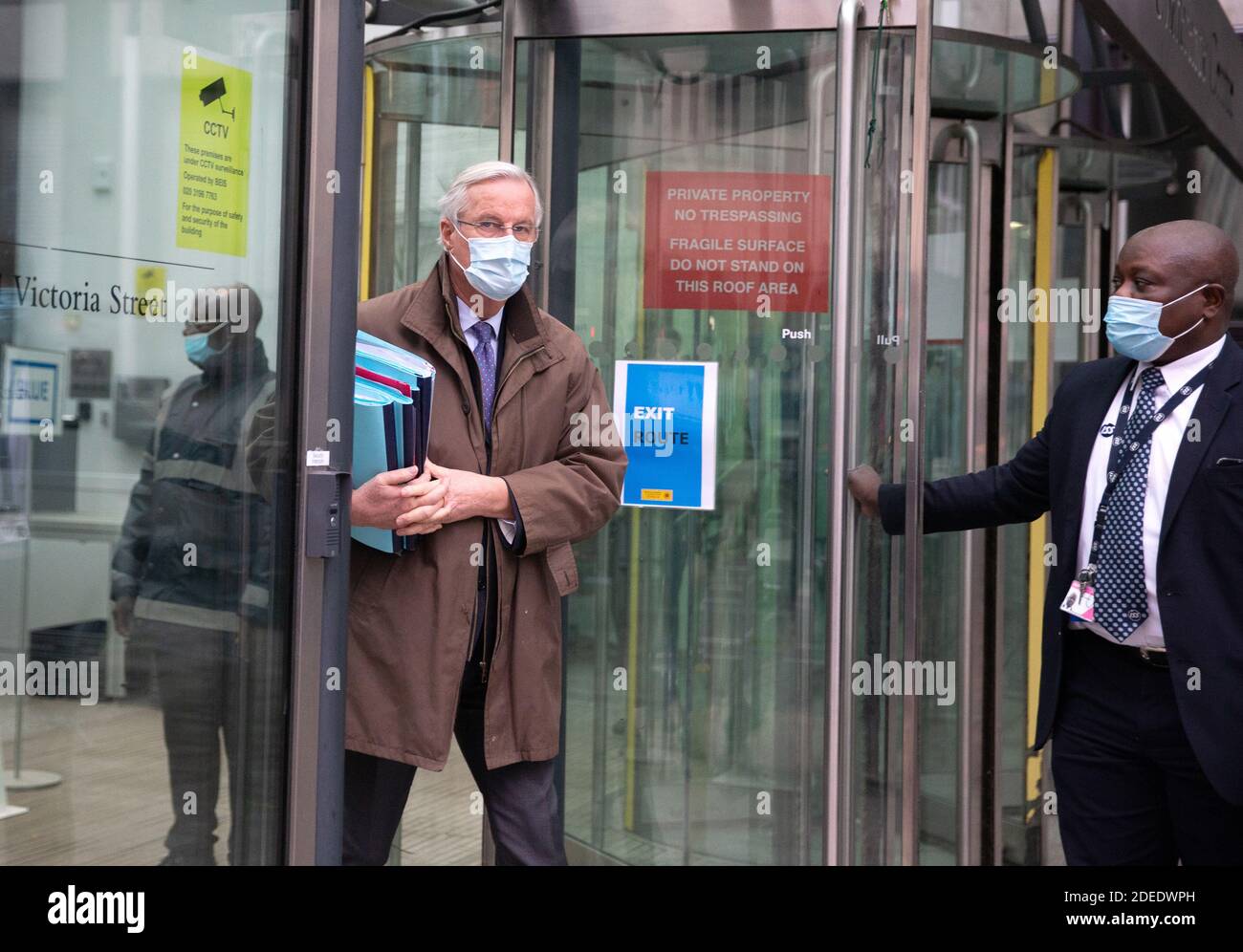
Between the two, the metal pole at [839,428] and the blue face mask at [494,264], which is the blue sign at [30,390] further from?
the metal pole at [839,428]

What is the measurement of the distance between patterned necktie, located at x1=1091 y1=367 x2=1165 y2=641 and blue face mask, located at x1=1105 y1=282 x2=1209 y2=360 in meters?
0.12

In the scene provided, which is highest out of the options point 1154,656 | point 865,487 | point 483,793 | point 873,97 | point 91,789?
point 873,97

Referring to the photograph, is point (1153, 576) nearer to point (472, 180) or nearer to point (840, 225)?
point (840, 225)

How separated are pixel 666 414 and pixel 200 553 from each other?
165cm

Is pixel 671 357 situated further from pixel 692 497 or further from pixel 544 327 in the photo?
pixel 544 327

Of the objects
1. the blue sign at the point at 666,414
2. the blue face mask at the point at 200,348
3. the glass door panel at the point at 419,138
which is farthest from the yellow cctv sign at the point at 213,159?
the glass door panel at the point at 419,138

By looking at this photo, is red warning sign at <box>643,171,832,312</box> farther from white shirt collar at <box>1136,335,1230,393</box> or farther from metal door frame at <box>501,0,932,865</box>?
white shirt collar at <box>1136,335,1230,393</box>

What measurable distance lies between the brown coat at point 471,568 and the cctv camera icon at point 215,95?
583 mm

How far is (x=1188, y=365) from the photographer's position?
8.77ft

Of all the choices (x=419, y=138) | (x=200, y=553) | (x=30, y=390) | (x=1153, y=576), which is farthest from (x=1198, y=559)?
(x=419, y=138)

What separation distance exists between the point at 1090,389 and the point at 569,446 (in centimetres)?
104

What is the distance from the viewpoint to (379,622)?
2.62 metres

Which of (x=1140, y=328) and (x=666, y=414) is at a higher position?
(x=1140, y=328)

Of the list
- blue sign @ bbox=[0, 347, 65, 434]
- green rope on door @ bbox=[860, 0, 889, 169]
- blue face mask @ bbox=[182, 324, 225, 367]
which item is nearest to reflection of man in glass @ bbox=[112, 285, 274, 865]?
blue face mask @ bbox=[182, 324, 225, 367]
